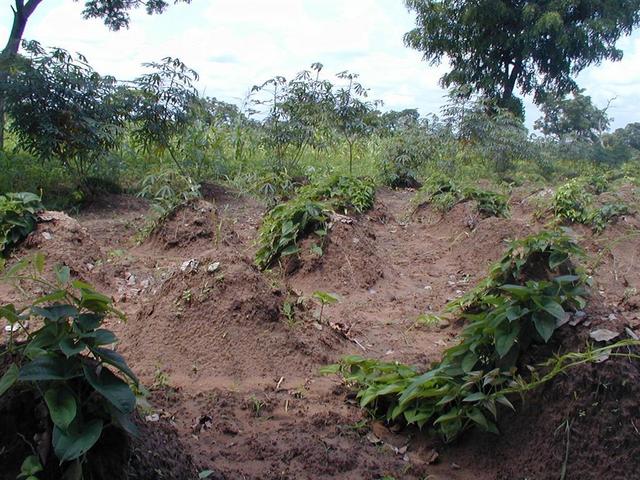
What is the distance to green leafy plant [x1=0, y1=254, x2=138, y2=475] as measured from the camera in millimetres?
1481

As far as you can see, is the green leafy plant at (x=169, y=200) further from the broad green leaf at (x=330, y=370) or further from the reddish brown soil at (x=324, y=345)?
the broad green leaf at (x=330, y=370)

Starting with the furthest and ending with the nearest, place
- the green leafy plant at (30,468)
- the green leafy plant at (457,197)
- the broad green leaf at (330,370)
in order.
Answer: the green leafy plant at (457,197) < the broad green leaf at (330,370) < the green leafy plant at (30,468)

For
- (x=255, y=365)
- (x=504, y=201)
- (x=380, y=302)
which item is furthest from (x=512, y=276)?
(x=504, y=201)

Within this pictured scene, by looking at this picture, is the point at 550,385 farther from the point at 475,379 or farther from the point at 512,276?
the point at 512,276

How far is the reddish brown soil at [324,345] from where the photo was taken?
90.3 inches

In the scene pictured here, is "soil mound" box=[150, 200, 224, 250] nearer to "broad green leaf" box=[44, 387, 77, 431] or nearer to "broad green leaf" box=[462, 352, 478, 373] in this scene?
"broad green leaf" box=[462, 352, 478, 373]

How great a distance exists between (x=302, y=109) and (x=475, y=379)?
7.02 metres

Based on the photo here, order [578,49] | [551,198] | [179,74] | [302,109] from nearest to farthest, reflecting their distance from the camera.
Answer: [551,198], [179,74], [302,109], [578,49]

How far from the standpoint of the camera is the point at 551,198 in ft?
24.0

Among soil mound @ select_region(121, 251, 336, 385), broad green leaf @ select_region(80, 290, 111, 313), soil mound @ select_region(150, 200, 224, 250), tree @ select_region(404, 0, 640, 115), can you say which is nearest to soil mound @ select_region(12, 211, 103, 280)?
soil mound @ select_region(150, 200, 224, 250)

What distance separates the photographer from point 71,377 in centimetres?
155

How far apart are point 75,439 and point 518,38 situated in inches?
630

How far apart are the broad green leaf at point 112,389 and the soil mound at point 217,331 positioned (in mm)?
1536

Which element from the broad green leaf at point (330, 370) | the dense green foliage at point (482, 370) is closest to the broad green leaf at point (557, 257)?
the dense green foliage at point (482, 370)
